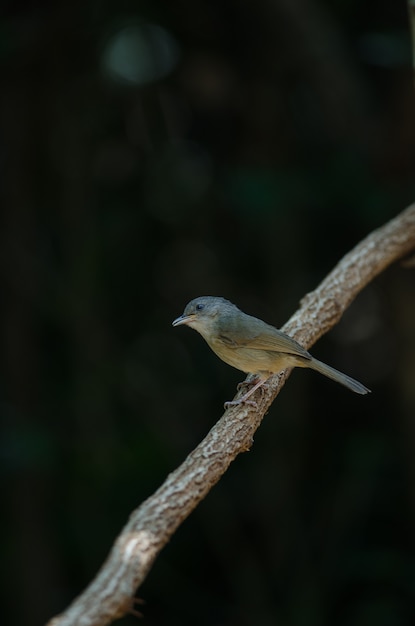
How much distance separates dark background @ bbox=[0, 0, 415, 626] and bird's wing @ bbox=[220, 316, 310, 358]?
106 inches

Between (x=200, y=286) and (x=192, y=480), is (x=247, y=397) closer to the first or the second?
(x=192, y=480)

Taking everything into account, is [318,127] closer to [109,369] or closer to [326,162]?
[326,162]

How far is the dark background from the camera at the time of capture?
713cm

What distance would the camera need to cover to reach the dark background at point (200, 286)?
7.13 metres

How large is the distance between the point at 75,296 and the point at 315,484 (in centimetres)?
269

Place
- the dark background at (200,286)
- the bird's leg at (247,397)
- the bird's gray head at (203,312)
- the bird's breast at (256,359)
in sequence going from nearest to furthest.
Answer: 1. the bird's leg at (247,397)
2. the bird's breast at (256,359)
3. the bird's gray head at (203,312)
4. the dark background at (200,286)

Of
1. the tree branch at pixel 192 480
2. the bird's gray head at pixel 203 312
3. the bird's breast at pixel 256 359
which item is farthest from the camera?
the bird's gray head at pixel 203 312

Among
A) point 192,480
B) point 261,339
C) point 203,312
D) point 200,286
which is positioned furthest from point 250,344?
point 200,286

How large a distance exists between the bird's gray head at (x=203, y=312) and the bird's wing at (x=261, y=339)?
0.17 meters

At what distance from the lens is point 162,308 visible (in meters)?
8.50

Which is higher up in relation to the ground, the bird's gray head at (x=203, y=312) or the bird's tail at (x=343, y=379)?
the bird's gray head at (x=203, y=312)

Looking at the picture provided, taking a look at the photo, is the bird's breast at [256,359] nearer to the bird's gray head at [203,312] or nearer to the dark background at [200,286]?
the bird's gray head at [203,312]

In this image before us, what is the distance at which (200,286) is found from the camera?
27.7 feet

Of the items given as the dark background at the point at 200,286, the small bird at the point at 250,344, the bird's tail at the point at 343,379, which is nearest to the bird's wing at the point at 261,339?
the small bird at the point at 250,344
